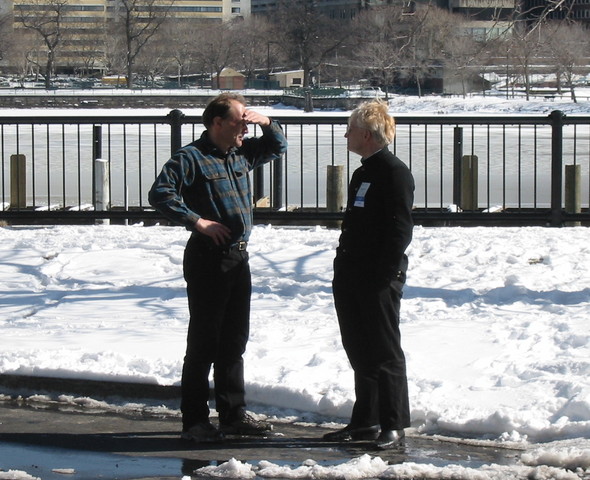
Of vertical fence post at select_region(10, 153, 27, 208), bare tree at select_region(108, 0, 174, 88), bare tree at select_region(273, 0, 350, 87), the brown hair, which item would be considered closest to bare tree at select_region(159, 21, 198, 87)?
bare tree at select_region(108, 0, 174, 88)

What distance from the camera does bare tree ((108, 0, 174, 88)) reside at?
347 ft

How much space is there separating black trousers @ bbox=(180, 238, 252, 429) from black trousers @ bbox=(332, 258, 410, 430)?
1.68 ft

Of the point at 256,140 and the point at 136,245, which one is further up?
the point at 256,140

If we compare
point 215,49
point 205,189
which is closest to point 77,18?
point 215,49

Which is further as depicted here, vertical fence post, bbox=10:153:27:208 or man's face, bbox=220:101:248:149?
vertical fence post, bbox=10:153:27:208

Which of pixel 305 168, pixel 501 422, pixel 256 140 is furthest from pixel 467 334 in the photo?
pixel 305 168

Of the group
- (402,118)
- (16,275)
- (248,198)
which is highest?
(402,118)

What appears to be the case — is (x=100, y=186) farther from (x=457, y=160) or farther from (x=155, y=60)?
(x=155, y=60)

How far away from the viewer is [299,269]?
9500 mm

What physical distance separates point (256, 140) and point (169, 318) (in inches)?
103

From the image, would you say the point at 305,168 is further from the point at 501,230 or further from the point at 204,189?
the point at 204,189

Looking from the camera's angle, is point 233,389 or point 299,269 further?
point 299,269

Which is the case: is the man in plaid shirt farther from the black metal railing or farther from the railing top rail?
the railing top rail

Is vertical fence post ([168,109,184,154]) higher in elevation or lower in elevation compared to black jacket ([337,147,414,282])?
higher
